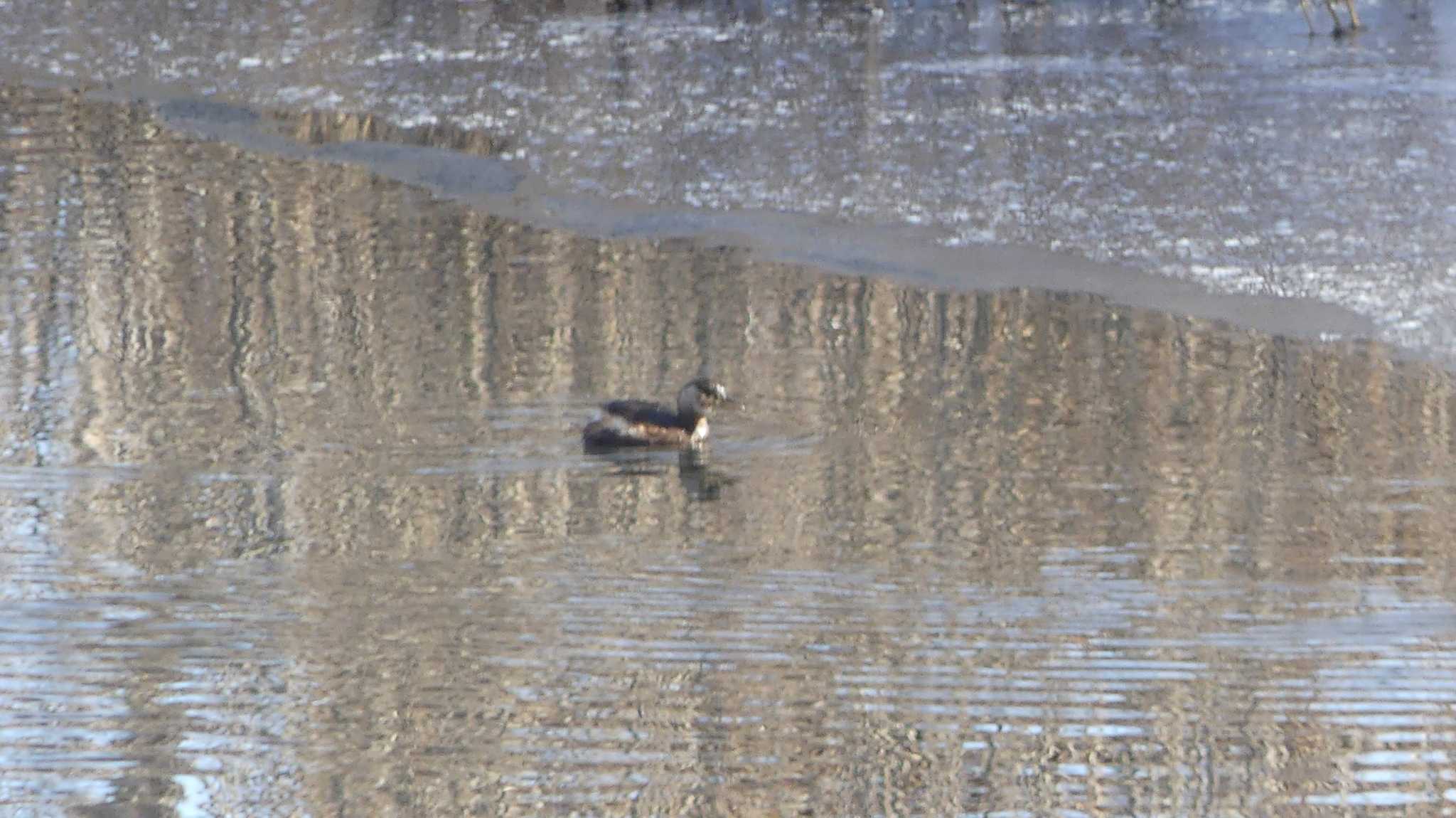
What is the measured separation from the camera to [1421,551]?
642 cm

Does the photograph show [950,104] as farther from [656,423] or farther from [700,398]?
[656,423]

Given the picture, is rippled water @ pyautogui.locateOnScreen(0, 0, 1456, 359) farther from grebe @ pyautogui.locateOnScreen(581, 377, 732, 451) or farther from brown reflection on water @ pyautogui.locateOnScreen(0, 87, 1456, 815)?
grebe @ pyautogui.locateOnScreen(581, 377, 732, 451)

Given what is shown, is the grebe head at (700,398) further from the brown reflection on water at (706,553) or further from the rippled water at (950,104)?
the rippled water at (950,104)

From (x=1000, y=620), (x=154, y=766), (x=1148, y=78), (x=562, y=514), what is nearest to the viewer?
(x=154, y=766)

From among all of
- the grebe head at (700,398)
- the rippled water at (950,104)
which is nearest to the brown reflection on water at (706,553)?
the grebe head at (700,398)

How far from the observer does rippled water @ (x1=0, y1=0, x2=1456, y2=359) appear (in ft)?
36.2

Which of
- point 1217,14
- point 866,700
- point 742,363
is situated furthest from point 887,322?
point 1217,14

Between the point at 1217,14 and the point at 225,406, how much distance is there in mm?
12332

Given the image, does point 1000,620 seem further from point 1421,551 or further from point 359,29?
point 359,29

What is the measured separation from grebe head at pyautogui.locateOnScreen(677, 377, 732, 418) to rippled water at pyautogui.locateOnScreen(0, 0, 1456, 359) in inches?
111

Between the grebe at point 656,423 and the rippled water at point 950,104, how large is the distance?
9.50 ft

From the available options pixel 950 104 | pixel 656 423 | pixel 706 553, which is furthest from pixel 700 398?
pixel 950 104

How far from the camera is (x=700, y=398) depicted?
26.1 feet

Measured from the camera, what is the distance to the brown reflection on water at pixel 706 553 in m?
4.94
